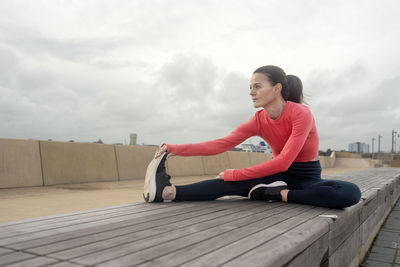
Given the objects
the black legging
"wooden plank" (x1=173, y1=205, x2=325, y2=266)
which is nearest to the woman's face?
the black legging

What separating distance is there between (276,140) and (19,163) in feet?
15.5

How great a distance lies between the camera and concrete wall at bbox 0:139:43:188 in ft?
Answer: 19.0

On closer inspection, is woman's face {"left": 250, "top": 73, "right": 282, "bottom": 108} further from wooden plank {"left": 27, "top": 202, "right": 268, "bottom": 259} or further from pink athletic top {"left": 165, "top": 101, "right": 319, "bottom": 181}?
wooden plank {"left": 27, "top": 202, "right": 268, "bottom": 259}

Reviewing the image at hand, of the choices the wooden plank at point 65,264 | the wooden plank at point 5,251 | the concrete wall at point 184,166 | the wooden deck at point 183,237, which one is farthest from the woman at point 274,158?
the concrete wall at point 184,166

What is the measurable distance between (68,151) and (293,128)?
5.30 meters

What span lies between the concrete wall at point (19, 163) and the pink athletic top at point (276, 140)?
397 centimetres

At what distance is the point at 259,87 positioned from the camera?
3.20 meters

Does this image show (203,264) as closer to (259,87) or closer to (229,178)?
(229,178)

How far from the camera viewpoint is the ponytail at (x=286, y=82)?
3193 millimetres

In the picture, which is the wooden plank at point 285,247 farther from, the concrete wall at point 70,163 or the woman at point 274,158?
the concrete wall at point 70,163

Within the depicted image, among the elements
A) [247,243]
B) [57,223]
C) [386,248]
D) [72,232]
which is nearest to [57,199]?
[57,223]

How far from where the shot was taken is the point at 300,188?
3277mm

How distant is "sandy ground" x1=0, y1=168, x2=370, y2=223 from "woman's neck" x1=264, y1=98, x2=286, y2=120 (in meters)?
2.58

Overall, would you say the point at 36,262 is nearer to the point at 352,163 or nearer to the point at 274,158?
the point at 274,158
